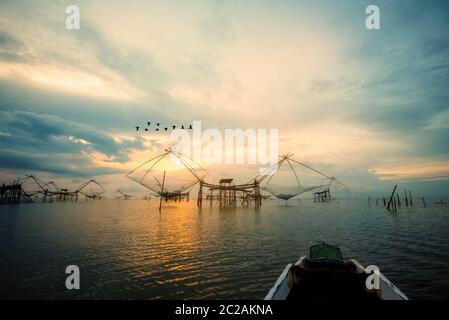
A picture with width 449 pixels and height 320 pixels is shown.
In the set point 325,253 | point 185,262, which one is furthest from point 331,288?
point 185,262

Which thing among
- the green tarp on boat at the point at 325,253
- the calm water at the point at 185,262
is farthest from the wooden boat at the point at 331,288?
the calm water at the point at 185,262

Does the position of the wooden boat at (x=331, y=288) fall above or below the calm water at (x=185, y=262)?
above

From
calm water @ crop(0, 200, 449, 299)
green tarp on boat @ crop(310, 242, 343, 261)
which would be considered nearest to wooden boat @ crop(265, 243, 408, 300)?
green tarp on boat @ crop(310, 242, 343, 261)

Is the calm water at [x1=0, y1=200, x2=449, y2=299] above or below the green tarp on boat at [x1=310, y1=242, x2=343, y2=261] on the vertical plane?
below

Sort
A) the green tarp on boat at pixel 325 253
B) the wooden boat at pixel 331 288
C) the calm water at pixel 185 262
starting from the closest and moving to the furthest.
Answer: the wooden boat at pixel 331 288 < the green tarp on boat at pixel 325 253 < the calm water at pixel 185 262

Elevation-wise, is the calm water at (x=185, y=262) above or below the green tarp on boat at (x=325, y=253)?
below

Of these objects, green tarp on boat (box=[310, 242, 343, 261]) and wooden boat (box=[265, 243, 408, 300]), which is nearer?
wooden boat (box=[265, 243, 408, 300])

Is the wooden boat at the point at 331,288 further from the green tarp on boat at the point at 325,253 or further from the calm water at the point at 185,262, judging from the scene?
the calm water at the point at 185,262

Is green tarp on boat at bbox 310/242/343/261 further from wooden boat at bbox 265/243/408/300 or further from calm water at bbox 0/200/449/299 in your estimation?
calm water at bbox 0/200/449/299

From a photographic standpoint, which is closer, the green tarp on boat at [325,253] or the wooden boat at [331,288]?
the wooden boat at [331,288]

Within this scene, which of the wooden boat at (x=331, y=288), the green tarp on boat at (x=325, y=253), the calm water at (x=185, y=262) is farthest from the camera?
the calm water at (x=185, y=262)
